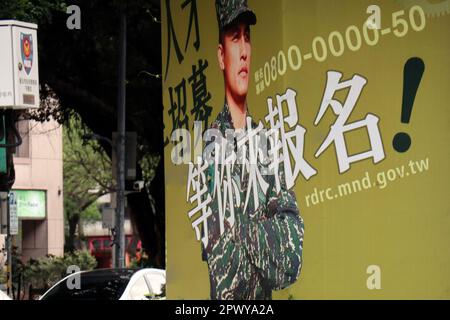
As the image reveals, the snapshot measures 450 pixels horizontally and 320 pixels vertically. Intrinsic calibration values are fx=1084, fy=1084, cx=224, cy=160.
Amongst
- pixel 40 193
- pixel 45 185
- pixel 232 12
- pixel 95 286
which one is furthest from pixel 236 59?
pixel 45 185

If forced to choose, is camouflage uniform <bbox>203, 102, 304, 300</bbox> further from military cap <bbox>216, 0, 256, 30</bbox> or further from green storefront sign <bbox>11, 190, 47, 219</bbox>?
green storefront sign <bbox>11, 190, 47, 219</bbox>

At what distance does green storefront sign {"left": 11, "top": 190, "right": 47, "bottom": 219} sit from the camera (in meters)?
37.9

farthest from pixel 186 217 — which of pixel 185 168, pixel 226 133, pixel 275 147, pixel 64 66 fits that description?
pixel 64 66

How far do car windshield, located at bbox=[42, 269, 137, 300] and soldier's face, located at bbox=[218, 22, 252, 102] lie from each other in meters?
7.77

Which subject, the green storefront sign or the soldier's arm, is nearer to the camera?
the soldier's arm

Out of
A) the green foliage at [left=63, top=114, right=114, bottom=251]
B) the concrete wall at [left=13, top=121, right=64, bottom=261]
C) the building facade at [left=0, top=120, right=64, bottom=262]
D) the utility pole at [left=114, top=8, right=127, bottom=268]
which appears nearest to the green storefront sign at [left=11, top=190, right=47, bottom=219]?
the building facade at [left=0, top=120, right=64, bottom=262]

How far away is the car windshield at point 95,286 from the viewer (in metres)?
13.3

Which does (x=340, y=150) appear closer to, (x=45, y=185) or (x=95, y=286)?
(x=95, y=286)

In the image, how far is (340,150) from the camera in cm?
501

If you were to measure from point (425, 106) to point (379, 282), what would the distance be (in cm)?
83

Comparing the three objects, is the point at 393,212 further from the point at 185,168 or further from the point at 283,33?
the point at 185,168

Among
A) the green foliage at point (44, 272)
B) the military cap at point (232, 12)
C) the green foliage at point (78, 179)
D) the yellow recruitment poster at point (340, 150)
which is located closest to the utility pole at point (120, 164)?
the green foliage at point (44, 272)

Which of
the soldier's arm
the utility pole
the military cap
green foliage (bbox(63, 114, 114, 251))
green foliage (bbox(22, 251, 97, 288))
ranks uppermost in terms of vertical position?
green foliage (bbox(63, 114, 114, 251))
